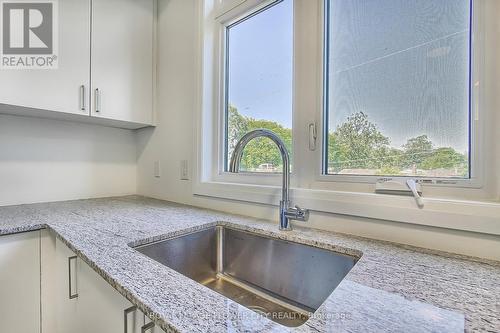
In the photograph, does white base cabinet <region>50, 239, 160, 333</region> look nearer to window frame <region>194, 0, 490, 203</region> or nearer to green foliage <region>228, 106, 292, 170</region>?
window frame <region>194, 0, 490, 203</region>

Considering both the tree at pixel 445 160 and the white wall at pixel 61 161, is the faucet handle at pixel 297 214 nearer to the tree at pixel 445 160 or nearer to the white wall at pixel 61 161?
the tree at pixel 445 160

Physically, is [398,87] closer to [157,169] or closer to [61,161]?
[157,169]

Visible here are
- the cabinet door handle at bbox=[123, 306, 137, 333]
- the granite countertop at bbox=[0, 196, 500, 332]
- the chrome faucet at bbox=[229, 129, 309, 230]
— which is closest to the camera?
the granite countertop at bbox=[0, 196, 500, 332]

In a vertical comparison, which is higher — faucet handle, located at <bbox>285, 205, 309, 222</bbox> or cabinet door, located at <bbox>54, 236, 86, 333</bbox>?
faucet handle, located at <bbox>285, 205, 309, 222</bbox>

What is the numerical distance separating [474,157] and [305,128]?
1.88 ft

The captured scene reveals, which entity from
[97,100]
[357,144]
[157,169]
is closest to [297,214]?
[357,144]

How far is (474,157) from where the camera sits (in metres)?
0.74

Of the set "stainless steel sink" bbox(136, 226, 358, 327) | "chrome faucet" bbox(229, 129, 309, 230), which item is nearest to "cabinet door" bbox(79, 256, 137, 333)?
"stainless steel sink" bbox(136, 226, 358, 327)

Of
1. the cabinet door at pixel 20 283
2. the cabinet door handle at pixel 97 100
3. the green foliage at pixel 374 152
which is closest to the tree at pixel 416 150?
the green foliage at pixel 374 152

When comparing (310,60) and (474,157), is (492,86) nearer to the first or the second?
(474,157)

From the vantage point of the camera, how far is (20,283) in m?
0.96

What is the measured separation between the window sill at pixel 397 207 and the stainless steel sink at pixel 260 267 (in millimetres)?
184

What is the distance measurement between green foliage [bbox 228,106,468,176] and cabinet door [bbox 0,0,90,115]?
1103 millimetres

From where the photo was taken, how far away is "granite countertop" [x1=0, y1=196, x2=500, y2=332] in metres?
0.40
